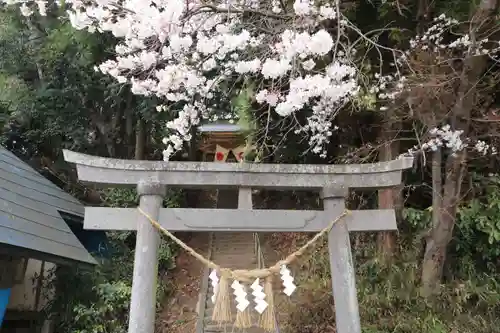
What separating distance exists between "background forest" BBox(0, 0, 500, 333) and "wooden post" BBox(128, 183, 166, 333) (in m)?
2.19

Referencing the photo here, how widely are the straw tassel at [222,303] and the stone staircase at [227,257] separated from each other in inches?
138

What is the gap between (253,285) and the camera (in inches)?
179

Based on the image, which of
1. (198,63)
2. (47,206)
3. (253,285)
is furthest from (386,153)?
(47,206)

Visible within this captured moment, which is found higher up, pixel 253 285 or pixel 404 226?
pixel 404 226

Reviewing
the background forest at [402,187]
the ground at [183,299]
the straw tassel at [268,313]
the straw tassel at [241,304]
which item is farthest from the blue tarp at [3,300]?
the straw tassel at [268,313]

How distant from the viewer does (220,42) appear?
5941 millimetres

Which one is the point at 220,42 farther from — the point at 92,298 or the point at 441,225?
the point at 92,298

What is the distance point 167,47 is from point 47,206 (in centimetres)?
302

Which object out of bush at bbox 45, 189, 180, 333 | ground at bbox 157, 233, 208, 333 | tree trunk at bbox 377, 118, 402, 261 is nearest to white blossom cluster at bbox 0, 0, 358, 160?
tree trunk at bbox 377, 118, 402, 261

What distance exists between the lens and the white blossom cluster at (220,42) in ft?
17.6

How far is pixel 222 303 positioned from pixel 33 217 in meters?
3.27

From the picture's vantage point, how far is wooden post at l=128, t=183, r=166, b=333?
439 cm

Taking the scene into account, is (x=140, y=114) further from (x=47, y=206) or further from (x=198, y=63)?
(x=198, y=63)

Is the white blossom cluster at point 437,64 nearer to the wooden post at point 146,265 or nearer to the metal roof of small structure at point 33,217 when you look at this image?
the wooden post at point 146,265
